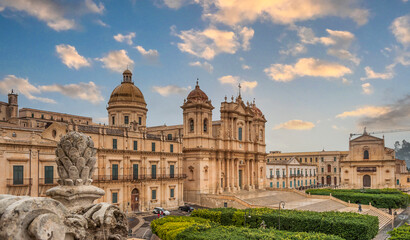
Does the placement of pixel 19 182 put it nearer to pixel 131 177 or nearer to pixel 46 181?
pixel 46 181

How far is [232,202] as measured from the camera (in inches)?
1978

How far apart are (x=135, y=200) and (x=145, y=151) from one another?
6491 millimetres

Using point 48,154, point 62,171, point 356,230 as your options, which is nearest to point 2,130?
point 48,154

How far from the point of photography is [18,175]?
33.1 metres

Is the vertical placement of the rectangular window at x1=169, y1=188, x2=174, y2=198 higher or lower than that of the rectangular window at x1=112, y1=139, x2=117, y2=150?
lower

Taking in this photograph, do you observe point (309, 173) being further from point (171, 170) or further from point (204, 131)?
point (171, 170)

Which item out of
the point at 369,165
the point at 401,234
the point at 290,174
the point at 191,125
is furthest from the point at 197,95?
the point at 369,165

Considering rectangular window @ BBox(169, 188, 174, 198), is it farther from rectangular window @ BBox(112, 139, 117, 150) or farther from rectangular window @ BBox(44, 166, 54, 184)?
rectangular window @ BBox(44, 166, 54, 184)

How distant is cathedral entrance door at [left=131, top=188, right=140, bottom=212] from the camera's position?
45375 mm

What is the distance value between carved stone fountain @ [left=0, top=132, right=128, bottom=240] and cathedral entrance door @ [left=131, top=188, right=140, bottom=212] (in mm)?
38432

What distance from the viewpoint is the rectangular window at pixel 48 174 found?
35.2 meters

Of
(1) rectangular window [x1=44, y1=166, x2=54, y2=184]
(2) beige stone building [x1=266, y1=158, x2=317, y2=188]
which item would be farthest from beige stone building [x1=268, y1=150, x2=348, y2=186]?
(1) rectangular window [x1=44, y1=166, x2=54, y2=184]

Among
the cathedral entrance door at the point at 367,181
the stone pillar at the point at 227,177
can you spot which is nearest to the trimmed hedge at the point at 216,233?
the stone pillar at the point at 227,177

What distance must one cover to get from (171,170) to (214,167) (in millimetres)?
9285
